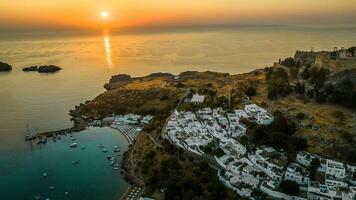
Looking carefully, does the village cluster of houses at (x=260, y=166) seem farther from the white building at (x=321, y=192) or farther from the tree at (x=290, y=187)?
the tree at (x=290, y=187)

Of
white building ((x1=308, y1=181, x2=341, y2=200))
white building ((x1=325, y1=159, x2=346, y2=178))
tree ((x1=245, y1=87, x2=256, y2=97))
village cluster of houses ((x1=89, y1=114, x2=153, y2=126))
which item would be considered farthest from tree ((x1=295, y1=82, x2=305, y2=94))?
village cluster of houses ((x1=89, y1=114, x2=153, y2=126))

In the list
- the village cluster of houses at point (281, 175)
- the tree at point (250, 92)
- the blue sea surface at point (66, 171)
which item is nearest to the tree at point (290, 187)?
the village cluster of houses at point (281, 175)

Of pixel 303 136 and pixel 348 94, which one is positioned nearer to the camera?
pixel 303 136

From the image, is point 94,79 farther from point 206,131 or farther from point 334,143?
point 334,143

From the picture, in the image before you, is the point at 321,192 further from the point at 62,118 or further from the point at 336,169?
the point at 62,118

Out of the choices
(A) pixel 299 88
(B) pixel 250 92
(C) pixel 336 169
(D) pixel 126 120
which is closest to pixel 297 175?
(C) pixel 336 169

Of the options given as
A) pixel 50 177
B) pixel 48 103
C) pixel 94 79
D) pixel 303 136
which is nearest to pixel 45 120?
pixel 48 103
